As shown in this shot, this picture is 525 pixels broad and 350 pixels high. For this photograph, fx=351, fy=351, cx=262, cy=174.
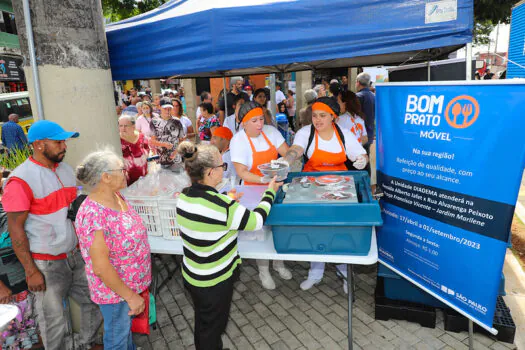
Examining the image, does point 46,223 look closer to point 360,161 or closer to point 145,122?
point 360,161

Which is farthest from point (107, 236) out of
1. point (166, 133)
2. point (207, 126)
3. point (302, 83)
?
point (302, 83)

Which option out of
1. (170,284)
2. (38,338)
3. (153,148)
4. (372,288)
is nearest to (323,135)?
(372,288)

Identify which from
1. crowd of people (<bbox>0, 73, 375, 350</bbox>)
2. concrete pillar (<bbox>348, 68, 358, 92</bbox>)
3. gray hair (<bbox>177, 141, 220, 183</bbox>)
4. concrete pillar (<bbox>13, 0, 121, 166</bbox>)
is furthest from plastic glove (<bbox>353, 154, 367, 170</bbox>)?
concrete pillar (<bbox>348, 68, 358, 92</bbox>)

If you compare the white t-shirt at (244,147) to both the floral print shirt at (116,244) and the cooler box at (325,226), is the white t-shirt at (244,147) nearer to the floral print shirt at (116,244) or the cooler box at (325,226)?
the cooler box at (325,226)

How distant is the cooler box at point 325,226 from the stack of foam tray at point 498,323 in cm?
110

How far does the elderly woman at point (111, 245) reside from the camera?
75.8 inches

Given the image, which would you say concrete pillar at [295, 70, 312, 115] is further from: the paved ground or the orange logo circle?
the orange logo circle

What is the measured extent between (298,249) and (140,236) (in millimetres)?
1004

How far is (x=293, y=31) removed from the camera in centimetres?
263

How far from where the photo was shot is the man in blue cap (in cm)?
221

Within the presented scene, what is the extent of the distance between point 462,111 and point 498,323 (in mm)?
1646

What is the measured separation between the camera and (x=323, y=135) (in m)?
3.24

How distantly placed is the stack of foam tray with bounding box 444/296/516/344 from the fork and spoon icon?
1543mm

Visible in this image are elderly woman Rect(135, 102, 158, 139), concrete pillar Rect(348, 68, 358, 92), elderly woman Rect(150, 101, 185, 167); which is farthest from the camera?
concrete pillar Rect(348, 68, 358, 92)
